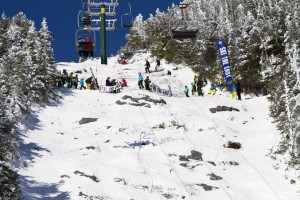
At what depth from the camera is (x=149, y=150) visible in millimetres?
24328

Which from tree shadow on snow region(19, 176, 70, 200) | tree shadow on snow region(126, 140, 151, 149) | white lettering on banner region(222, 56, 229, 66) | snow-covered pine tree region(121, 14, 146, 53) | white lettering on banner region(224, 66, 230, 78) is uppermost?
snow-covered pine tree region(121, 14, 146, 53)

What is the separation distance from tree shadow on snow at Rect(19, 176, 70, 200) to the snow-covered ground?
0.13ft

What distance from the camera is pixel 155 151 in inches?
954

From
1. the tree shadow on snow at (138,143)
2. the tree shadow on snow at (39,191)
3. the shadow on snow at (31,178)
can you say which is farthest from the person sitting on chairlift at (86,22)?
the tree shadow on snow at (39,191)

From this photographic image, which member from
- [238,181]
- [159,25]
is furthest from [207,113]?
[159,25]

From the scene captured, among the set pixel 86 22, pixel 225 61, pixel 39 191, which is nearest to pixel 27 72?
pixel 39 191

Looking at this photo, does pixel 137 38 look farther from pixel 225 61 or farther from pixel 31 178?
pixel 31 178

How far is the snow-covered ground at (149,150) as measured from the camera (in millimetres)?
19797

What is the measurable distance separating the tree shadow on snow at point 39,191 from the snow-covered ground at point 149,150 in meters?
0.04

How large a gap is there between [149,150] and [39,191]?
24.4 feet

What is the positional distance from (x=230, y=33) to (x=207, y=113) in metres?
21.0

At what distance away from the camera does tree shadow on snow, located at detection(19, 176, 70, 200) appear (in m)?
17.7

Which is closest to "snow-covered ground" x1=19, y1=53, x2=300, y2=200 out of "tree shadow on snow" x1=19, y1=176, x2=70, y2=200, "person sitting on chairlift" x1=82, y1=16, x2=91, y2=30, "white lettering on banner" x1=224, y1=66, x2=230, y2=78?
"tree shadow on snow" x1=19, y1=176, x2=70, y2=200

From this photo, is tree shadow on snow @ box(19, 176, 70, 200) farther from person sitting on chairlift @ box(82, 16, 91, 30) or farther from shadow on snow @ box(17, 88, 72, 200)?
person sitting on chairlift @ box(82, 16, 91, 30)
